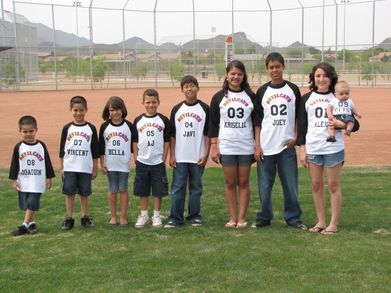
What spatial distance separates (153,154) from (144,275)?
1.81 meters

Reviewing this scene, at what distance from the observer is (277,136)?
215 inches

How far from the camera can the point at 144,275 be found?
4.16m

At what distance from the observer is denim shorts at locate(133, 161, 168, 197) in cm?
578

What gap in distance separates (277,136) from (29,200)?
262 cm

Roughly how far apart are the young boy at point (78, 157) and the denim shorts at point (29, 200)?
0.29 metres

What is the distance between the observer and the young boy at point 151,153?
18.8 feet

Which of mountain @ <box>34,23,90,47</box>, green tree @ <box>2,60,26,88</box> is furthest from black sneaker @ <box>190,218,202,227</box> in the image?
mountain @ <box>34,23,90,47</box>

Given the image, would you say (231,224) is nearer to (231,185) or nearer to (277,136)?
(231,185)

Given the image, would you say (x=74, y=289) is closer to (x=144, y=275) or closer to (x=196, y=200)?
(x=144, y=275)

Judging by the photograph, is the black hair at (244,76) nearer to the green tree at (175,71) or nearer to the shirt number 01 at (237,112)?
the shirt number 01 at (237,112)

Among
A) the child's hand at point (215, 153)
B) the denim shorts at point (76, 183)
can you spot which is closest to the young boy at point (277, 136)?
the child's hand at point (215, 153)

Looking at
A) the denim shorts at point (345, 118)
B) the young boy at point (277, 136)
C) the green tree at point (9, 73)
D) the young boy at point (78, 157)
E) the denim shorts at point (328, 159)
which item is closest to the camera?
the denim shorts at point (345, 118)

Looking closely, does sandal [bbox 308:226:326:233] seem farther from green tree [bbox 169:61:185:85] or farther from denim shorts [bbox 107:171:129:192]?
green tree [bbox 169:61:185:85]

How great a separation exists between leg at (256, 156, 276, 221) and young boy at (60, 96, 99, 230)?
5.72 feet
